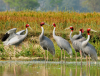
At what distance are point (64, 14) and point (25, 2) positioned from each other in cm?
4341

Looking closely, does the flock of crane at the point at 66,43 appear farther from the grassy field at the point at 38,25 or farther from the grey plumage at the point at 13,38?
the grassy field at the point at 38,25

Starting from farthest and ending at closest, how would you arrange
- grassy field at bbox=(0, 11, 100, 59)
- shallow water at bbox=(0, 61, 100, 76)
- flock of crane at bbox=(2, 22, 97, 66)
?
1. grassy field at bbox=(0, 11, 100, 59)
2. flock of crane at bbox=(2, 22, 97, 66)
3. shallow water at bbox=(0, 61, 100, 76)

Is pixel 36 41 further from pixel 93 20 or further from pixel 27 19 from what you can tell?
pixel 93 20

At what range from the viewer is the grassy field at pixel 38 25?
14183 millimetres

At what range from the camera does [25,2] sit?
62.9 metres

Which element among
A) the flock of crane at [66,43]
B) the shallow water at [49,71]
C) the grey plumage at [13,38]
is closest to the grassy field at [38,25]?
the grey plumage at [13,38]

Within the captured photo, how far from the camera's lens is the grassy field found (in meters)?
14.2

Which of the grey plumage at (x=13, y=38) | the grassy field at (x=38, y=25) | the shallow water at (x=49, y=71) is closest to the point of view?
the shallow water at (x=49, y=71)

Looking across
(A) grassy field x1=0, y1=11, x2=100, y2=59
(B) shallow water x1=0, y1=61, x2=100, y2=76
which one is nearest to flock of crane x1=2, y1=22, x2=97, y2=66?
(A) grassy field x1=0, y1=11, x2=100, y2=59

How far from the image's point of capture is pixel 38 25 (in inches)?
713

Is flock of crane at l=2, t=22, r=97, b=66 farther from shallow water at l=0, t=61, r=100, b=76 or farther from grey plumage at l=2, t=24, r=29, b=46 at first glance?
shallow water at l=0, t=61, r=100, b=76

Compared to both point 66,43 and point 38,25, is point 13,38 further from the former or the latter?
point 38,25

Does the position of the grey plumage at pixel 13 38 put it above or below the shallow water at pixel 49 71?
above

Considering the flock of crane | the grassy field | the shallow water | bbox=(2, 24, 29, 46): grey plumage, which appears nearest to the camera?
the shallow water
